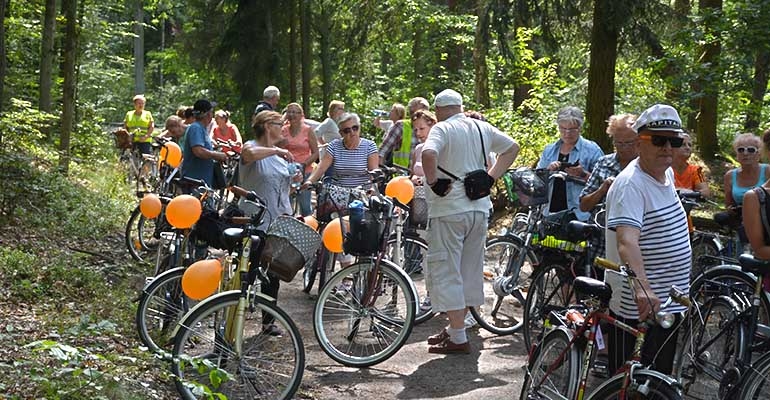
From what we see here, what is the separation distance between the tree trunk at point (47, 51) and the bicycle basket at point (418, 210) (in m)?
8.83

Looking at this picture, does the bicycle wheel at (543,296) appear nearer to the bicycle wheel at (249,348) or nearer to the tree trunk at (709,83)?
the bicycle wheel at (249,348)

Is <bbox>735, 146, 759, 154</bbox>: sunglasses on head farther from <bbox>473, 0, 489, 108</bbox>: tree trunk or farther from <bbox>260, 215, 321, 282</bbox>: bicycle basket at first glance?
<bbox>473, 0, 489, 108</bbox>: tree trunk

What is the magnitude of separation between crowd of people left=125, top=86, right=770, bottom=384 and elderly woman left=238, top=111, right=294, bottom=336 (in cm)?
1

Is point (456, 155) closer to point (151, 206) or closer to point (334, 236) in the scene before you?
point (334, 236)

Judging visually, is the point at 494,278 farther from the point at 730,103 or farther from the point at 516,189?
the point at 730,103

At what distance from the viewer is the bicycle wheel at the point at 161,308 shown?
285 inches

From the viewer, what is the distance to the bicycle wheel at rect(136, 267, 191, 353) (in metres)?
7.25

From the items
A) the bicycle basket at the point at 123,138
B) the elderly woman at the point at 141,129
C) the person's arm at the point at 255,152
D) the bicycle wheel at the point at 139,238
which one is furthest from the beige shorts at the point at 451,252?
the elderly woman at the point at 141,129

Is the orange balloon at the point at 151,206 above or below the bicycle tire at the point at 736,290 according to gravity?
above

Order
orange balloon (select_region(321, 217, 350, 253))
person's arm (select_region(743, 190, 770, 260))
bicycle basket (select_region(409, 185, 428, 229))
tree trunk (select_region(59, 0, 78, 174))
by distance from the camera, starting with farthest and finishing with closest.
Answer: tree trunk (select_region(59, 0, 78, 174))
bicycle basket (select_region(409, 185, 428, 229))
orange balloon (select_region(321, 217, 350, 253))
person's arm (select_region(743, 190, 770, 260))

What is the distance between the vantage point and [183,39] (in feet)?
85.6

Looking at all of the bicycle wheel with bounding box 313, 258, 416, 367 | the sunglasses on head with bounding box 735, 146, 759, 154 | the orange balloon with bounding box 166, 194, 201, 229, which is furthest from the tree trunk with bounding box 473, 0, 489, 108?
the orange balloon with bounding box 166, 194, 201, 229

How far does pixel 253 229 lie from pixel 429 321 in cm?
317

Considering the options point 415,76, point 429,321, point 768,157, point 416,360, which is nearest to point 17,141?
point 429,321
